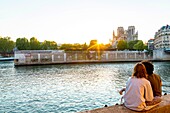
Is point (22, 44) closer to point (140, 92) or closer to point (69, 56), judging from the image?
point (69, 56)

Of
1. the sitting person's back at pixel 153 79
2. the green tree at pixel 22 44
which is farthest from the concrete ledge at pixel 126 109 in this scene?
the green tree at pixel 22 44

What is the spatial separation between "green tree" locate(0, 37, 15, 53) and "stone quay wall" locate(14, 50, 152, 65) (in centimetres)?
6121

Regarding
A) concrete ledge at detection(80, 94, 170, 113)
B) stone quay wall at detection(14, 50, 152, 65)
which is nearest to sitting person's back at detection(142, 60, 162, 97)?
concrete ledge at detection(80, 94, 170, 113)

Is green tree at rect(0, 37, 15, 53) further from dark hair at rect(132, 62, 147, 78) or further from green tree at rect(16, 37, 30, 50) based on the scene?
dark hair at rect(132, 62, 147, 78)

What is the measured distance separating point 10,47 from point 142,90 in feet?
451

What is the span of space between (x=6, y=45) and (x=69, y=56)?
67.6 m

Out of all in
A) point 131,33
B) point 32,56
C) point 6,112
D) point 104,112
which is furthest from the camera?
point 131,33

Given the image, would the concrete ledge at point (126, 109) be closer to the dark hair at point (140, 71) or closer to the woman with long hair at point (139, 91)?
the woman with long hair at point (139, 91)

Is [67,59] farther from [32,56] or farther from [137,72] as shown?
[137,72]

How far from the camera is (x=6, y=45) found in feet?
426

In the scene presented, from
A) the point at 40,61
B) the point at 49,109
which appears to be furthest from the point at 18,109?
the point at 40,61

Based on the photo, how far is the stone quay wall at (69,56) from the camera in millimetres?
68938

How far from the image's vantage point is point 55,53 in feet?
250

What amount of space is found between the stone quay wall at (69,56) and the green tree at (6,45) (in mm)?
61213
